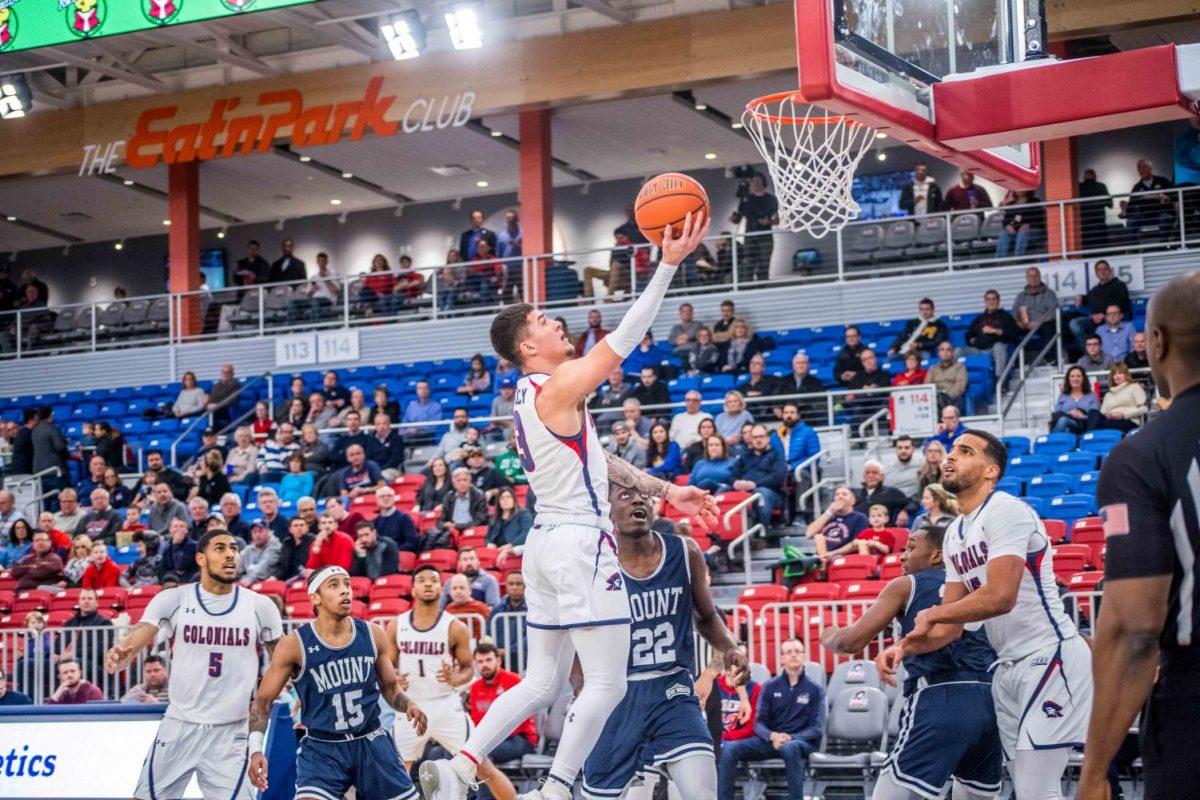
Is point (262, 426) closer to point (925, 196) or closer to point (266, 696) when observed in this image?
point (925, 196)

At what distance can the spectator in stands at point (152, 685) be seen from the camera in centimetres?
1409

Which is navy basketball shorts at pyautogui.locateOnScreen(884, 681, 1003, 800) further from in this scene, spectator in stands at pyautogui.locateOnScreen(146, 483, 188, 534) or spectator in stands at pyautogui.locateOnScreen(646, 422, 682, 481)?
spectator in stands at pyautogui.locateOnScreen(146, 483, 188, 534)

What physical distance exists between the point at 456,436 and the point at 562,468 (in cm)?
1351

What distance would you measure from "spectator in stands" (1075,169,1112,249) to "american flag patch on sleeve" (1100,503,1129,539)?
61.2 ft

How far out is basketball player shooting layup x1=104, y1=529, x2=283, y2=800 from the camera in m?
10.4

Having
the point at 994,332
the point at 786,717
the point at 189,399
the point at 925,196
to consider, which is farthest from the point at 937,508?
the point at 189,399

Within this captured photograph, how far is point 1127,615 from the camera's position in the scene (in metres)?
3.97

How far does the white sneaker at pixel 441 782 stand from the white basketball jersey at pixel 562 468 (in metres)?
1.18

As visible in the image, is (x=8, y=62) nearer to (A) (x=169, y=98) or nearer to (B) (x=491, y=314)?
(A) (x=169, y=98)

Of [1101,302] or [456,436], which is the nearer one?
[1101,302]

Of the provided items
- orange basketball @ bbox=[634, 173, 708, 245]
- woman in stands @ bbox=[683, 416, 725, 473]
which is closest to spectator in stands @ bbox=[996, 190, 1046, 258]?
woman in stands @ bbox=[683, 416, 725, 473]

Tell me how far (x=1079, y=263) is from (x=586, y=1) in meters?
8.10

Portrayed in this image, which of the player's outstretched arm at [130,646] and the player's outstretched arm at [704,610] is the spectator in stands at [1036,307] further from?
the player's outstretched arm at [130,646]

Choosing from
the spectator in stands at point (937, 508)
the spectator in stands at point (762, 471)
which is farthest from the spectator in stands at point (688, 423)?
the spectator in stands at point (937, 508)
